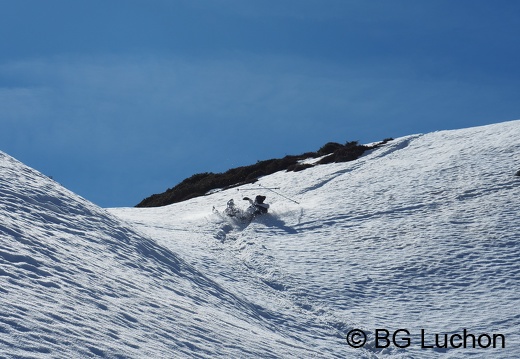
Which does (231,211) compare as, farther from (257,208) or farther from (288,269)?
(288,269)

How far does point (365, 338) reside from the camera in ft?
51.7

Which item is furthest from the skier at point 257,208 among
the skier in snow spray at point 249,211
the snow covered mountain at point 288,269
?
the snow covered mountain at point 288,269

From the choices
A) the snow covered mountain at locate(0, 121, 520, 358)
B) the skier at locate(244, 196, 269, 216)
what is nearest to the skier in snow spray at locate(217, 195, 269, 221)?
the skier at locate(244, 196, 269, 216)

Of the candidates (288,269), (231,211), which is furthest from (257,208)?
(288,269)

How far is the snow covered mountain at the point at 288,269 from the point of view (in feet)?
A: 35.6

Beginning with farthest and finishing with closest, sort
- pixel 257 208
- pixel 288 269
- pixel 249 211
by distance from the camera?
pixel 257 208 < pixel 249 211 < pixel 288 269

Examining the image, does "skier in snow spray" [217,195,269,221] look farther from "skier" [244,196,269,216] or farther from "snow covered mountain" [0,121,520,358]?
"snow covered mountain" [0,121,520,358]

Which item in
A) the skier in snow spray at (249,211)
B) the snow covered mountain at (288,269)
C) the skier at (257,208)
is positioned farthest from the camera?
the skier at (257,208)

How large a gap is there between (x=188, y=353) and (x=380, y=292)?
28.0 feet

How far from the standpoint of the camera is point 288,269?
20062 mm

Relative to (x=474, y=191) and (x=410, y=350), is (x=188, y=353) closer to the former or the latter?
(x=410, y=350)

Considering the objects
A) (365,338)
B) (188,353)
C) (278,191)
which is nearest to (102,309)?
(188,353)

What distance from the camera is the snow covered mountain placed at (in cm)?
1086

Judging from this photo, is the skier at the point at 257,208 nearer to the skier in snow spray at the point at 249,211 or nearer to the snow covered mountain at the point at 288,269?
the skier in snow spray at the point at 249,211
